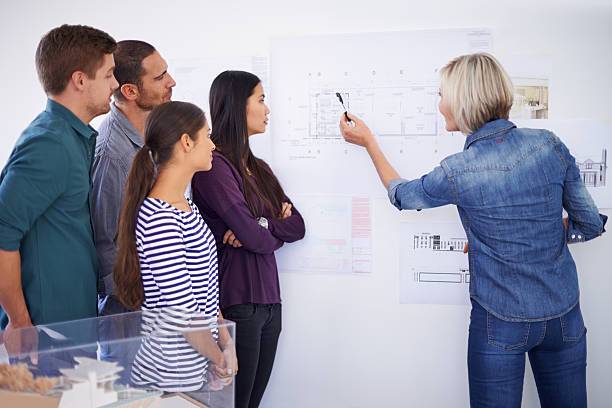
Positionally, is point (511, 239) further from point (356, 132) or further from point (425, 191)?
point (356, 132)

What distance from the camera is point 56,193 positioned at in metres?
1.53

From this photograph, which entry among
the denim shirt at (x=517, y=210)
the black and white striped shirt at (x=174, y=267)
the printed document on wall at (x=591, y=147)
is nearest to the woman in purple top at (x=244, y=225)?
the black and white striped shirt at (x=174, y=267)

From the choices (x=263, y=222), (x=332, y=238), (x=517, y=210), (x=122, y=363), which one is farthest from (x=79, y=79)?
(x=517, y=210)

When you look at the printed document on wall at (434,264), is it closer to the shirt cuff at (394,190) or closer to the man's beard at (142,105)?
the shirt cuff at (394,190)

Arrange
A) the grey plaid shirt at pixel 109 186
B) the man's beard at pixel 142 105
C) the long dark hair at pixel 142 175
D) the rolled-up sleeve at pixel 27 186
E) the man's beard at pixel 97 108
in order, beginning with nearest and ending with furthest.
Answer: the rolled-up sleeve at pixel 27 186, the long dark hair at pixel 142 175, the man's beard at pixel 97 108, the grey plaid shirt at pixel 109 186, the man's beard at pixel 142 105

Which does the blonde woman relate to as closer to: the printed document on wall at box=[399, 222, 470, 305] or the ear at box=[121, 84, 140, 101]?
the printed document on wall at box=[399, 222, 470, 305]

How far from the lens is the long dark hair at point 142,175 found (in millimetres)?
1570

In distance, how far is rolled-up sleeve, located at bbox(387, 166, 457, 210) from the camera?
1704mm

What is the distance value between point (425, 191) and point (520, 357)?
1.94 ft

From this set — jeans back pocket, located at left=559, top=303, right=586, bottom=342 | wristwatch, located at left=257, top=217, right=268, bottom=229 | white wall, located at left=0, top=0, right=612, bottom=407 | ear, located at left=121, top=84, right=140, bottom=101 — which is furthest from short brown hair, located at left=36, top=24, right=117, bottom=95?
jeans back pocket, located at left=559, top=303, right=586, bottom=342

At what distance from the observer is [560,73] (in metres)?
2.21

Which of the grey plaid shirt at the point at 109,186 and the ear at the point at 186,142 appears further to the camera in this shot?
the grey plaid shirt at the point at 109,186

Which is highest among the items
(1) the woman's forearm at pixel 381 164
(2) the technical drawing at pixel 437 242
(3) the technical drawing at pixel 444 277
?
(1) the woman's forearm at pixel 381 164

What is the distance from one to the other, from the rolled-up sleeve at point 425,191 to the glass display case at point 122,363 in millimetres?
870
